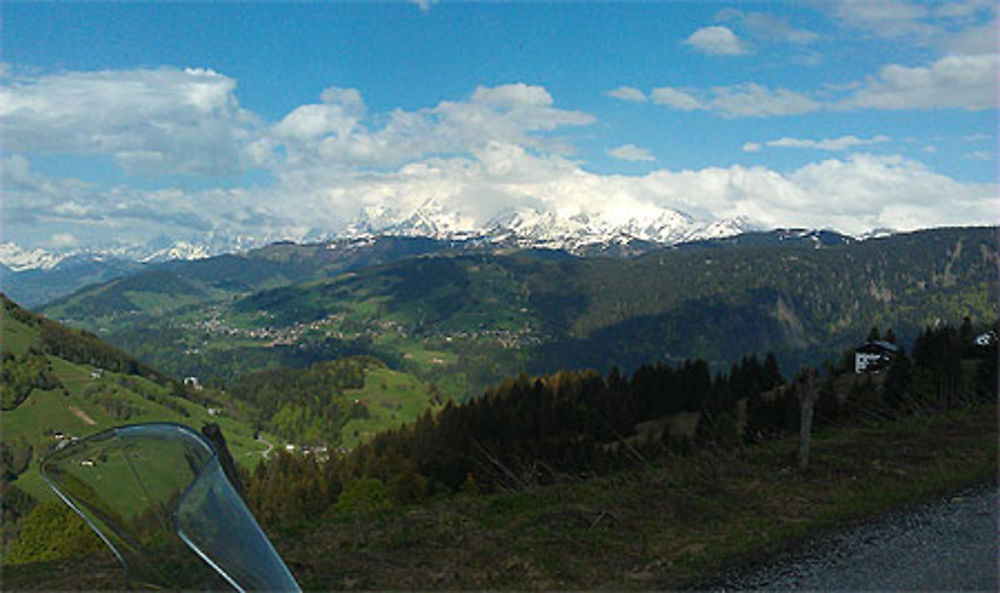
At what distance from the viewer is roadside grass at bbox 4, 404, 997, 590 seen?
8852 millimetres

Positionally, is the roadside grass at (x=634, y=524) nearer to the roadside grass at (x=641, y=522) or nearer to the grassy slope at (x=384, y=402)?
the roadside grass at (x=641, y=522)

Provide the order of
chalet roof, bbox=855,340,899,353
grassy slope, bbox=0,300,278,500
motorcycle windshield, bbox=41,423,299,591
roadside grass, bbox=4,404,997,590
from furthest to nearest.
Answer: grassy slope, bbox=0,300,278,500
chalet roof, bbox=855,340,899,353
roadside grass, bbox=4,404,997,590
motorcycle windshield, bbox=41,423,299,591

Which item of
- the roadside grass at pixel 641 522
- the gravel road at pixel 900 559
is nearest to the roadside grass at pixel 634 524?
the roadside grass at pixel 641 522

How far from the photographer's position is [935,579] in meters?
7.88

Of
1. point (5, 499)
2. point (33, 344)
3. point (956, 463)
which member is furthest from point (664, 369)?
point (33, 344)

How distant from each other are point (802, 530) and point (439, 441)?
45.0m

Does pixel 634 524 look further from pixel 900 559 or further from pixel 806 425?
pixel 806 425

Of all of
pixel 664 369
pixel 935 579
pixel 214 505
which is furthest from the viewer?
pixel 664 369

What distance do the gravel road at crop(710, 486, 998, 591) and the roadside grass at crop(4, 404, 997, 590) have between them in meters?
0.39

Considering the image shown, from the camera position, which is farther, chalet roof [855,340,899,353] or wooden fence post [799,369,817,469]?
chalet roof [855,340,899,353]

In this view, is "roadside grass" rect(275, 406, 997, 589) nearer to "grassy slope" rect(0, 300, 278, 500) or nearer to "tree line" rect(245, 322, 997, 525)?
"tree line" rect(245, 322, 997, 525)

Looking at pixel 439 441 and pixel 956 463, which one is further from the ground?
pixel 956 463

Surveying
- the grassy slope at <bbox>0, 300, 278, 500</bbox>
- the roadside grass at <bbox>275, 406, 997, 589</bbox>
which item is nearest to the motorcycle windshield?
the roadside grass at <bbox>275, 406, 997, 589</bbox>

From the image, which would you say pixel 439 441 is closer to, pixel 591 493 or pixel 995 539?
pixel 591 493
